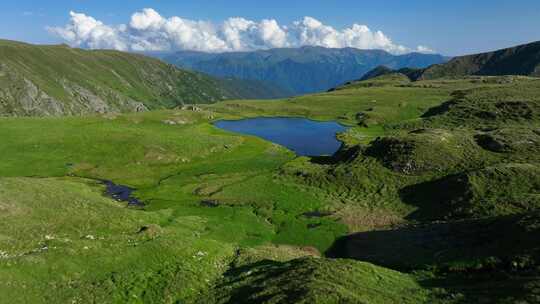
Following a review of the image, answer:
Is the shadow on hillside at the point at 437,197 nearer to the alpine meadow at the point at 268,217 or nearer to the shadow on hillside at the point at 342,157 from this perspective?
the alpine meadow at the point at 268,217

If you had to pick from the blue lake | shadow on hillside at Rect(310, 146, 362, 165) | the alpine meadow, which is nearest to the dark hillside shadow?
the alpine meadow

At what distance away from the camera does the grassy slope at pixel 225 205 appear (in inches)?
1410

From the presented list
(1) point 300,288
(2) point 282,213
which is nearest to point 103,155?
(2) point 282,213

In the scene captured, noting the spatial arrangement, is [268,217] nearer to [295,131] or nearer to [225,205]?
[225,205]

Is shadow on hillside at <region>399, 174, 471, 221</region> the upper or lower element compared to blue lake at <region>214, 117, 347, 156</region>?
upper

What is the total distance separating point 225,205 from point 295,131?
3651 inches

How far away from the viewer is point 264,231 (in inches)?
2329

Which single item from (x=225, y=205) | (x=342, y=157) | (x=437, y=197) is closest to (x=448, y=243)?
(x=437, y=197)

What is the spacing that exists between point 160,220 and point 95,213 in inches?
347

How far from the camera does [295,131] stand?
159m

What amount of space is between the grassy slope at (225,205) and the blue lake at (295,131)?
11145 mm

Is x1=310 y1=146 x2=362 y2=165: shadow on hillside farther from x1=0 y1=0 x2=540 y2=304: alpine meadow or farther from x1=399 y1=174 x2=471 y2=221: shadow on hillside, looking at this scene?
x1=399 y1=174 x2=471 y2=221: shadow on hillside

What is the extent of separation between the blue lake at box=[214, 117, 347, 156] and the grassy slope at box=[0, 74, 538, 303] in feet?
36.6

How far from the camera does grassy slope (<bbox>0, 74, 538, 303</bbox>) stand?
1410 inches
